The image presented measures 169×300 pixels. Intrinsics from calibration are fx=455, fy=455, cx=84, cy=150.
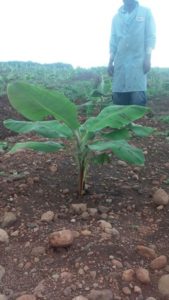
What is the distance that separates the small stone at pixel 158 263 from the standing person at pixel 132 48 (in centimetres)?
259

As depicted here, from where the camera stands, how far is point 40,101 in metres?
2.28

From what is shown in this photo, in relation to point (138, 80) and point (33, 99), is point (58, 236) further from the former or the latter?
point (138, 80)

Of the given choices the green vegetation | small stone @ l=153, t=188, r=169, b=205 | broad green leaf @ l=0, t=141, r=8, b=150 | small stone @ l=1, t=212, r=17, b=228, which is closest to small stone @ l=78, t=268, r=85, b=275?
small stone @ l=1, t=212, r=17, b=228

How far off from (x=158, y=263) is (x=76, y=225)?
47cm

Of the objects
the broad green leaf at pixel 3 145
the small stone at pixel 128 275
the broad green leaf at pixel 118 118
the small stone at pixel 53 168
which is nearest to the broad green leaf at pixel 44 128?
the broad green leaf at pixel 118 118

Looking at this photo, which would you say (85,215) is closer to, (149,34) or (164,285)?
(164,285)

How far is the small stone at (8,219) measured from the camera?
2.25 m

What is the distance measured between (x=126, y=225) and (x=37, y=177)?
73cm

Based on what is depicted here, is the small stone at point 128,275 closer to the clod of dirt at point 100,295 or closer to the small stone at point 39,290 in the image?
the clod of dirt at point 100,295

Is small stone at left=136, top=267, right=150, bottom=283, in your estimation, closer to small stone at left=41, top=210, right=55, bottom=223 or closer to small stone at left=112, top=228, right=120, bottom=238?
small stone at left=112, top=228, right=120, bottom=238

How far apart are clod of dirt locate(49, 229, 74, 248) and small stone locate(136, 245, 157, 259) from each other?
11.9 inches

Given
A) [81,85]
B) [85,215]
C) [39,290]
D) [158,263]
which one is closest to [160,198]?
[85,215]

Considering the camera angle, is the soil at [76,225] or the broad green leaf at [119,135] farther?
the broad green leaf at [119,135]

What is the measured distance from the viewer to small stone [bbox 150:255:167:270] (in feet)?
6.31
